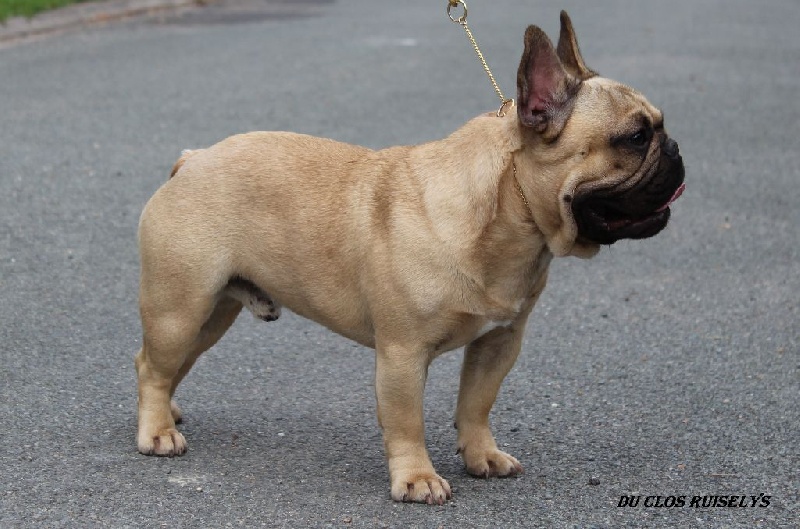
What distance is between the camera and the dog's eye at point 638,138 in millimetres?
3811

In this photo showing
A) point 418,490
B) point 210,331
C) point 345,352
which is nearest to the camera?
point 418,490

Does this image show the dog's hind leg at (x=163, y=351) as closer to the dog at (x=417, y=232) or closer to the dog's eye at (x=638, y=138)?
the dog at (x=417, y=232)

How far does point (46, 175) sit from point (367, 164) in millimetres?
4124

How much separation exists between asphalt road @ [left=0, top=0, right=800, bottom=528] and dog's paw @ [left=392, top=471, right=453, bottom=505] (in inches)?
1.4

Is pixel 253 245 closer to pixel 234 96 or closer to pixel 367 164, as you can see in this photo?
pixel 367 164

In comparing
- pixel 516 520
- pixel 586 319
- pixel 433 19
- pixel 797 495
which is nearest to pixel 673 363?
pixel 586 319

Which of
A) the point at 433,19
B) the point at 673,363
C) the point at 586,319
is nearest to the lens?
the point at 673,363

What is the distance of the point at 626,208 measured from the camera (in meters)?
3.85

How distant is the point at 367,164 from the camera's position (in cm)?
427

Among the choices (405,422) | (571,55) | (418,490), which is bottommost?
(418,490)

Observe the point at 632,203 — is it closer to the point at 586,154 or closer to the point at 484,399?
the point at 586,154

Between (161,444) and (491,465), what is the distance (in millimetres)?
1103

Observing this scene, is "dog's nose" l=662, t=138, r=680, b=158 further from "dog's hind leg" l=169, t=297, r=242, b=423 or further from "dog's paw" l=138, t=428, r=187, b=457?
"dog's paw" l=138, t=428, r=187, b=457

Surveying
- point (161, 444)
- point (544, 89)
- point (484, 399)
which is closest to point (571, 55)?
point (544, 89)
